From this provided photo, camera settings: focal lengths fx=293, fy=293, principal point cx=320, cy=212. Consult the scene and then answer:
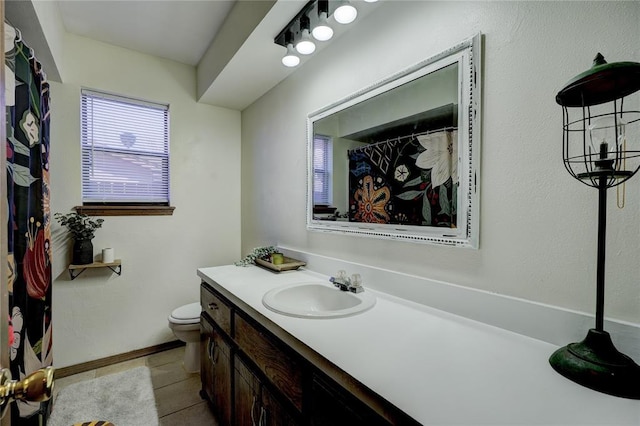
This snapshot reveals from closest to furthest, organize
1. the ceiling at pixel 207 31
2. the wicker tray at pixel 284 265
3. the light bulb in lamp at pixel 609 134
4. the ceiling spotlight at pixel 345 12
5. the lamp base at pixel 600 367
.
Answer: the lamp base at pixel 600 367 < the light bulb in lamp at pixel 609 134 < the ceiling spotlight at pixel 345 12 < the ceiling at pixel 207 31 < the wicker tray at pixel 284 265

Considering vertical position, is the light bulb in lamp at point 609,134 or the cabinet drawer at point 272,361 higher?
the light bulb in lamp at point 609,134

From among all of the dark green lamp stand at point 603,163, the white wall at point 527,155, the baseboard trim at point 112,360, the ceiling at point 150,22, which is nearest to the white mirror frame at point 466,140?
the white wall at point 527,155

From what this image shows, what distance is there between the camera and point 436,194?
1.23 m

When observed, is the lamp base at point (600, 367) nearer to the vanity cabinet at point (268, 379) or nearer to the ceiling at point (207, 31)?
the vanity cabinet at point (268, 379)

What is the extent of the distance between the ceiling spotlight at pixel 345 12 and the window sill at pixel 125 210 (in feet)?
6.68

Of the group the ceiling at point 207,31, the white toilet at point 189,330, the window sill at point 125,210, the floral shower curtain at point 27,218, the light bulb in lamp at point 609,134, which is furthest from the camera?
the window sill at point 125,210

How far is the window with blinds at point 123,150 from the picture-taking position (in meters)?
2.30

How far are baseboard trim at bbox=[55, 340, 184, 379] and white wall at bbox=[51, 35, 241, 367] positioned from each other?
0.04 meters

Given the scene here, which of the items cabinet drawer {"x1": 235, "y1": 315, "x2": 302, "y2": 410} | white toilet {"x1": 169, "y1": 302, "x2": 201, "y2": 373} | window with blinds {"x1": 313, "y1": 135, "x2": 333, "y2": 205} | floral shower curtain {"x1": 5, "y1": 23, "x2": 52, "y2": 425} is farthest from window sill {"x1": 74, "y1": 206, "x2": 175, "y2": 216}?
cabinet drawer {"x1": 235, "y1": 315, "x2": 302, "y2": 410}

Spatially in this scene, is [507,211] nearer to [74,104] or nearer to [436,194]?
[436,194]

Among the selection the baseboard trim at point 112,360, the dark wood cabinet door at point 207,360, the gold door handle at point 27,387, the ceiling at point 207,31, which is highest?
the ceiling at point 207,31

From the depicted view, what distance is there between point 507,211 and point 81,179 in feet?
9.11

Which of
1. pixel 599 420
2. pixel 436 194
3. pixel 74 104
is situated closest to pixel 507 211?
pixel 436 194

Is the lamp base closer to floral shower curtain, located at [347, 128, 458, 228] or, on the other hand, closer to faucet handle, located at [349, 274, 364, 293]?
floral shower curtain, located at [347, 128, 458, 228]
